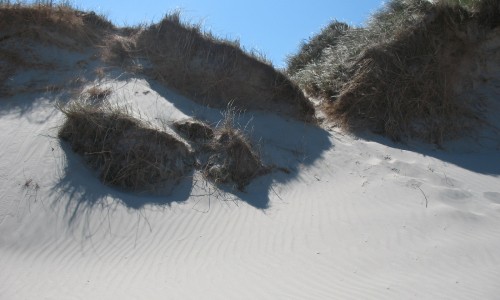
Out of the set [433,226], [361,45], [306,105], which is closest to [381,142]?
[306,105]

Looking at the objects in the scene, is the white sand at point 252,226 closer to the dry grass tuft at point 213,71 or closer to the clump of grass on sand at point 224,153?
the clump of grass on sand at point 224,153

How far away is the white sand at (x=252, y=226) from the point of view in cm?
445

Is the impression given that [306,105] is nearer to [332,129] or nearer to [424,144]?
[332,129]

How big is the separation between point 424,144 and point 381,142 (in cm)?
77

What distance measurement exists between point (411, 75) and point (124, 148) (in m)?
5.52

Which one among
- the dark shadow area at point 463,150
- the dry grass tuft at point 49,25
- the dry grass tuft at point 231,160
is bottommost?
the dark shadow area at point 463,150

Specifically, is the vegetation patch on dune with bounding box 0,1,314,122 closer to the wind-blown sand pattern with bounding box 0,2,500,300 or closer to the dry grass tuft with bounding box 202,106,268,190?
the wind-blown sand pattern with bounding box 0,2,500,300

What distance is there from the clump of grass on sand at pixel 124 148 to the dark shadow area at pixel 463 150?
3.71m

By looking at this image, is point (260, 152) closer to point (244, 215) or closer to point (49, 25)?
point (244, 215)

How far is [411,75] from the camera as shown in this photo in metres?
9.55

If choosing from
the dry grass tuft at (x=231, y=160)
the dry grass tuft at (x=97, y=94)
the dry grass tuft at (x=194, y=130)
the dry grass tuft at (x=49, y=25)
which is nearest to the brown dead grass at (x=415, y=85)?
the dry grass tuft at (x=231, y=160)

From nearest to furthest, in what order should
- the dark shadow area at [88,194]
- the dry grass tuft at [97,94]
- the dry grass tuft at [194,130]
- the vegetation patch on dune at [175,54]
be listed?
the dark shadow area at [88,194] < the dry grass tuft at [194,130] < the dry grass tuft at [97,94] < the vegetation patch on dune at [175,54]

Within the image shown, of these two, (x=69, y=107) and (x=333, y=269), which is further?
(x=69, y=107)

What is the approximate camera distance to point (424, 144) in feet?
29.7
